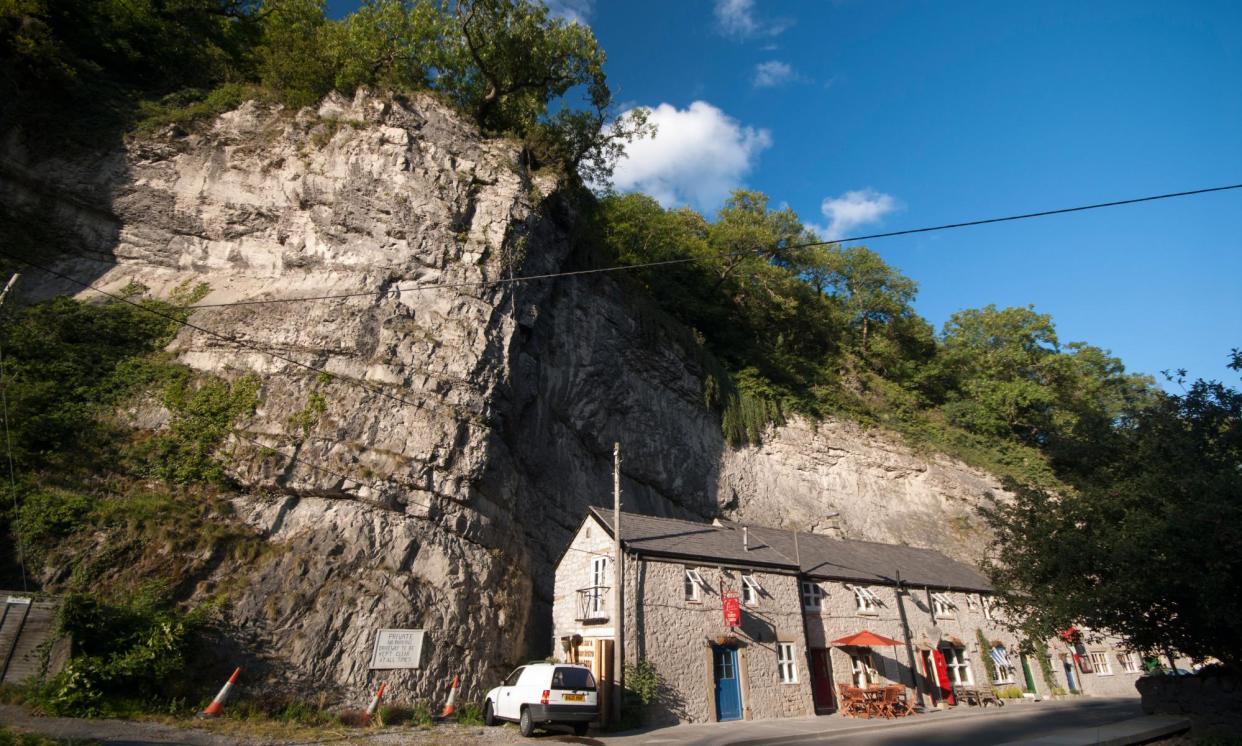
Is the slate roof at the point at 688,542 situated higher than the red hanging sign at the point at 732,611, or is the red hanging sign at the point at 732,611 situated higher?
the slate roof at the point at 688,542

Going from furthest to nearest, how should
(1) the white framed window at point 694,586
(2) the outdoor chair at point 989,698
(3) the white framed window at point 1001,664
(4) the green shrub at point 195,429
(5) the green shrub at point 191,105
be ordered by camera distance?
(3) the white framed window at point 1001,664 → (5) the green shrub at point 191,105 → (2) the outdoor chair at point 989,698 → (1) the white framed window at point 694,586 → (4) the green shrub at point 195,429

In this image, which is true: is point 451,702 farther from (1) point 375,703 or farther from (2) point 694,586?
(2) point 694,586

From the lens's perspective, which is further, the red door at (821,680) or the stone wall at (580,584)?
the red door at (821,680)

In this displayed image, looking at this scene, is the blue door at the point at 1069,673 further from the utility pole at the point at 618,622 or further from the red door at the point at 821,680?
the utility pole at the point at 618,622

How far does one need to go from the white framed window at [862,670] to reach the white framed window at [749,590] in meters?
4.80

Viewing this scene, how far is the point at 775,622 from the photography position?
62.7ft

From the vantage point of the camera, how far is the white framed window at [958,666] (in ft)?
74.0

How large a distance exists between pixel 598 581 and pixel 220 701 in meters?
9.31

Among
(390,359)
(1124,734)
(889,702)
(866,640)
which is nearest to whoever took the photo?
(1124,734)

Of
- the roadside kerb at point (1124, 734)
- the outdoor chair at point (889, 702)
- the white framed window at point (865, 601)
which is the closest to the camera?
the roadside kerb at point (1124, 734)

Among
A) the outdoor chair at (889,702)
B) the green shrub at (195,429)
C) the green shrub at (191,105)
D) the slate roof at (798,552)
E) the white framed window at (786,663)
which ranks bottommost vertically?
the outdoor chair at (889,702)

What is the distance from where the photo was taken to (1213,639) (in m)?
11.3

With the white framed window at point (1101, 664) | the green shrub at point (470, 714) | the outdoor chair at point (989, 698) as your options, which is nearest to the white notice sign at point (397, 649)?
the green shrub at point (470, 714)

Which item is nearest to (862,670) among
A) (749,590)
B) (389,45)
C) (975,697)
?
(975,697)
